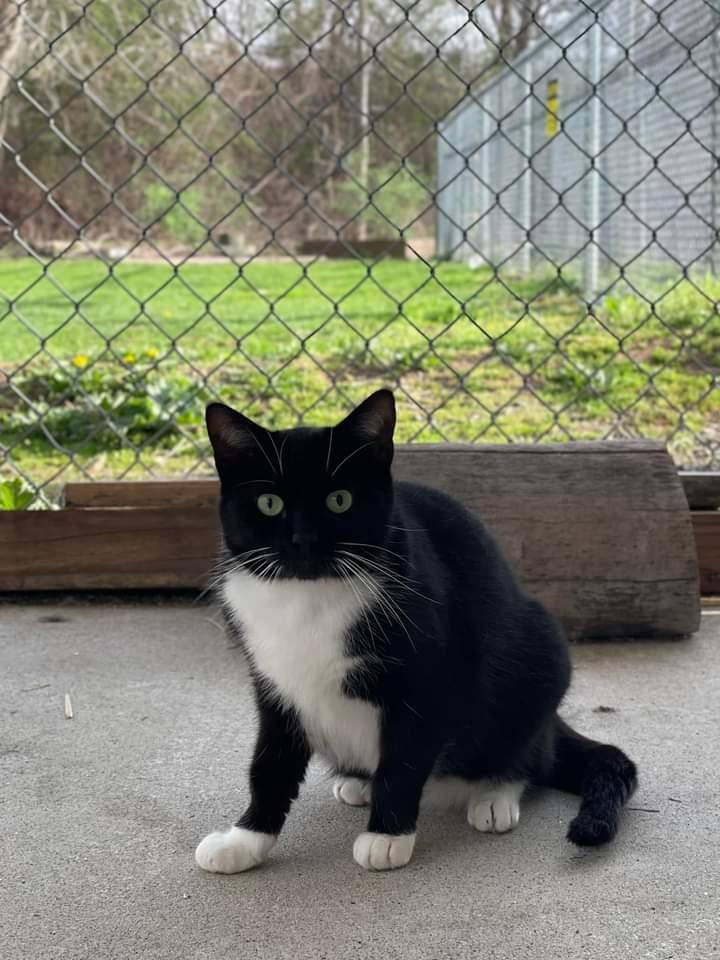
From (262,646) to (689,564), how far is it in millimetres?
1307

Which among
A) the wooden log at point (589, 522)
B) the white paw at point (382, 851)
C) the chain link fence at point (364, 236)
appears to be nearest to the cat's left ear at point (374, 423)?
the white paw at point (382, 851)

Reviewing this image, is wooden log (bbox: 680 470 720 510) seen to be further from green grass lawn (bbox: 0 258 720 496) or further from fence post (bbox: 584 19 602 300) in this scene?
fence post (bbox: 584 19 602 300)

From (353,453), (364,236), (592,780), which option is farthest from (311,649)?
(364,236)

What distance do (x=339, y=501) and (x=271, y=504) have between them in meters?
0.10

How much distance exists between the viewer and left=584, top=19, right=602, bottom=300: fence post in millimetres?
7305

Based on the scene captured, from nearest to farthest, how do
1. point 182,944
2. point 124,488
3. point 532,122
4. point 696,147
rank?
point 182,944
point 124,488
point 696,147
point 532,122

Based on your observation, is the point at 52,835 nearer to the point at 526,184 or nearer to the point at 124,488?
the point at 124,488

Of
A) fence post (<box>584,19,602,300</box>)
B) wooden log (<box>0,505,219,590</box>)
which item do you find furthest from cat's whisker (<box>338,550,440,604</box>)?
fence post (<box>584,19,602,300</box>)

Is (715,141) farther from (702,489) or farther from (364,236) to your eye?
(364,236)

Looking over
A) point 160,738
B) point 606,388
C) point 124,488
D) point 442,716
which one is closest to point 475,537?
point 442,716

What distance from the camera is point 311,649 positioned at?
1.75 metres

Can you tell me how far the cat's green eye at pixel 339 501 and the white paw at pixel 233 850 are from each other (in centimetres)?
48

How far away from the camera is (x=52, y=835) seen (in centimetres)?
184

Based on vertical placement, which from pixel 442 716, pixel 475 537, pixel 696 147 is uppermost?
pixel 696 147
